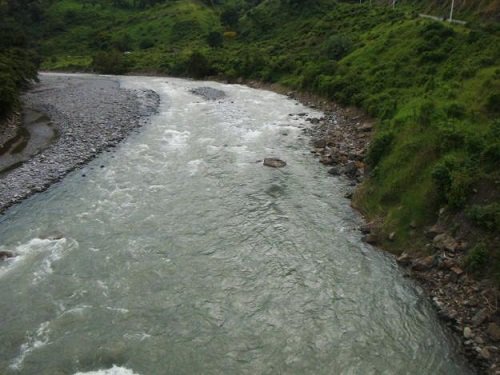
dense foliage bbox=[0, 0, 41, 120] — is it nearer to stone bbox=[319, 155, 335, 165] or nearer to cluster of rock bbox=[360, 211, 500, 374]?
stone bbox=[319, 155, 335, 165]

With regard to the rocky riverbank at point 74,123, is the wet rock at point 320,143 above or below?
above

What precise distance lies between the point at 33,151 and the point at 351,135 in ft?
90.8

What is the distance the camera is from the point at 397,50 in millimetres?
53094

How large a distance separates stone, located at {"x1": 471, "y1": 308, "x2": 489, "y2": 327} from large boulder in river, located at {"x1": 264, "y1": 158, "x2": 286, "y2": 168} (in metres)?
18.7

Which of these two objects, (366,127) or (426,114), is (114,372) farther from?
(366,127)

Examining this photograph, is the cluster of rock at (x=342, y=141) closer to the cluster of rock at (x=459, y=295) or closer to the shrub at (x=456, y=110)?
the shrub at (x=456, y=110)

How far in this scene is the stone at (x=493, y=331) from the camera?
15103 mm

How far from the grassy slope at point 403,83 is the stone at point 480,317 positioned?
198cm

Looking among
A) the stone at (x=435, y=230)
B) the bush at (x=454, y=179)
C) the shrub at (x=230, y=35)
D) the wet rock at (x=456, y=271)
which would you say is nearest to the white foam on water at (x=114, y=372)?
the wet rock at (x=456, y=271)

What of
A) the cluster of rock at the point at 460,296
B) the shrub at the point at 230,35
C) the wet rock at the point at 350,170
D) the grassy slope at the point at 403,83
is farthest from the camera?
the shrub at the point at 230,35

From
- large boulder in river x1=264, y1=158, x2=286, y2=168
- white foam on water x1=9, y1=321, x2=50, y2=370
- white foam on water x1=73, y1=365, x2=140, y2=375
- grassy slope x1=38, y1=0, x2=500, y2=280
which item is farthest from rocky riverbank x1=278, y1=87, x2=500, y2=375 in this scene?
white foam on water x1=9, y1=321, x2=50, y2=370

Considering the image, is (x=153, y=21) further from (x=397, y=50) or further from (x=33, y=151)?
(x=33, y=151)

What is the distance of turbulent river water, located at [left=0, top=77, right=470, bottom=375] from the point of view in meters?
15.1

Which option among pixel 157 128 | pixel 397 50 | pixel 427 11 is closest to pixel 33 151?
pixel 157 128
